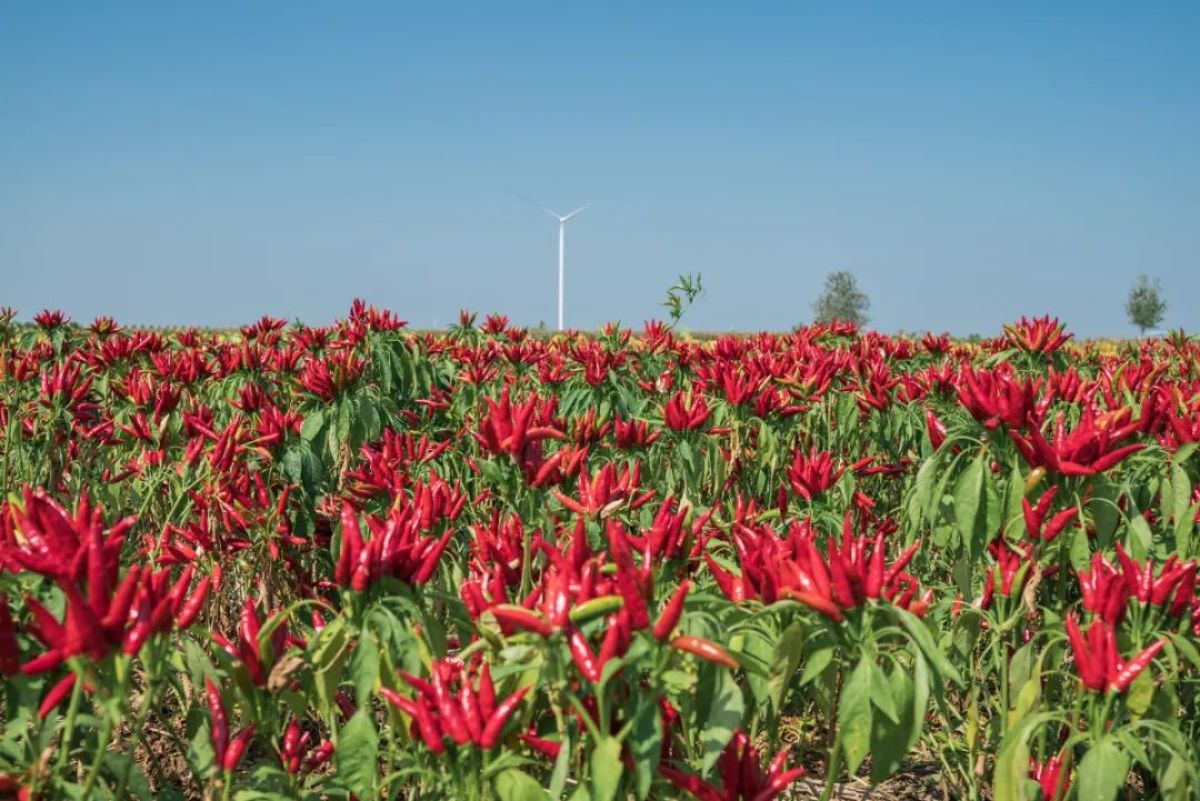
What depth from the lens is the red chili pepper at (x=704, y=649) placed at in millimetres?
1508

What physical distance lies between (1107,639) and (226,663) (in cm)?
151

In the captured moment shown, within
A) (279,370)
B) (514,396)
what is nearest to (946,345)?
(514,396)

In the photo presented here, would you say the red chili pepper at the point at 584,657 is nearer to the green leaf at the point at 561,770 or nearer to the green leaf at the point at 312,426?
the green leaf at the point at 561,770

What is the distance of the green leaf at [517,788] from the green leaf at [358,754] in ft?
0.91

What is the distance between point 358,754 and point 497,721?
311 mm

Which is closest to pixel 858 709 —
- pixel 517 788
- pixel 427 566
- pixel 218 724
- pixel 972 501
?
pixel 517 788

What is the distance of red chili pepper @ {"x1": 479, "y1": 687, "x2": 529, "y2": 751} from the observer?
1.63 m

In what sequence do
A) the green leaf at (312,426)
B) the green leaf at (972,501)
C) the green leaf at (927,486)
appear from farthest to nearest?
1. the green leaf at (312,426)
2. the green leaf at (927,486)
3. the green leaf at (972,501)

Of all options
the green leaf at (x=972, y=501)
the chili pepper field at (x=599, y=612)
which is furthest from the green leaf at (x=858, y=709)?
the green leaf at (x=972, y=501)

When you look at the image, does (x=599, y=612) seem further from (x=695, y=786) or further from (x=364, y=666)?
(x=364, y=666)

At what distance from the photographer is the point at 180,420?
4297mm

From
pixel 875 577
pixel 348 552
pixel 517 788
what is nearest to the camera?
pixel 517 788

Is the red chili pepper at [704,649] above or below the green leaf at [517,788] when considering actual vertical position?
above

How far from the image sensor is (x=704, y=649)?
5.00 ft
